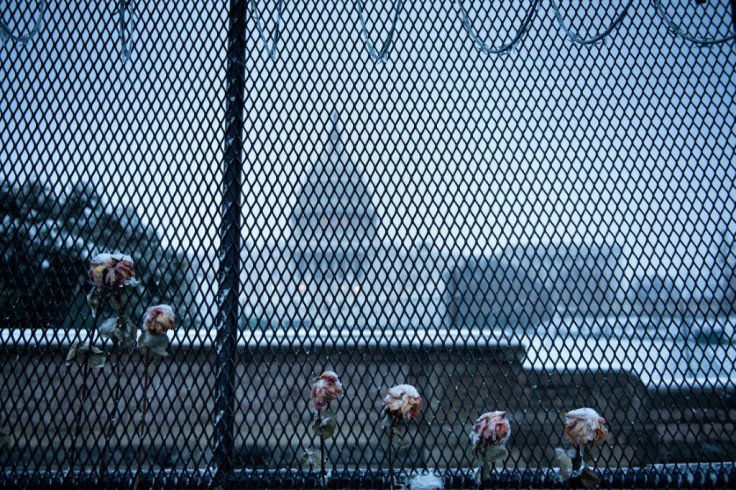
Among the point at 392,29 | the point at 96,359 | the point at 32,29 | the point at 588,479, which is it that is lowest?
the point at 588,479

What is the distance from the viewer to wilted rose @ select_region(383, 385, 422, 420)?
49.1 inches

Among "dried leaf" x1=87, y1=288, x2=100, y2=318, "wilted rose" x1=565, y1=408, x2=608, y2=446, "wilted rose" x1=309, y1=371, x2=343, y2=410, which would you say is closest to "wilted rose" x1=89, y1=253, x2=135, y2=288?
"dried leaf" x1=87, y1=288, x2=100, y2=318

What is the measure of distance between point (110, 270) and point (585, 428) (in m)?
1.21

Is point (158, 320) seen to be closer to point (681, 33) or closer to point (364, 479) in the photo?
point (364, 479)

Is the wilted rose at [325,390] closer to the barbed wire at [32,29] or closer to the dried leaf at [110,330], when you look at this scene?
the dried leaf at [110,330]

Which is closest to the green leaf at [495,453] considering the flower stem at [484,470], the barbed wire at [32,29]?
the flower stem at [484,470]

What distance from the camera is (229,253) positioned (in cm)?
146

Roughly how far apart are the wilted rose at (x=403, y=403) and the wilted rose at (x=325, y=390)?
0.13 meters

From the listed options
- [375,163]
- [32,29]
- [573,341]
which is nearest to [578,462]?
[573,341]

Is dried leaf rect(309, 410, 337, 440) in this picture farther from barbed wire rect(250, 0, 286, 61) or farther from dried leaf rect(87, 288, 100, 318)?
barbed wire rect(250, 0, 286, 61)

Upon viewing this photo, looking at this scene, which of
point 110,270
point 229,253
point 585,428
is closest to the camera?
point 585,428

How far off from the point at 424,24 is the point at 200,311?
117cm

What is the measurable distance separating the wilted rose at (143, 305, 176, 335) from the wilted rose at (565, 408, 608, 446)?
101cm

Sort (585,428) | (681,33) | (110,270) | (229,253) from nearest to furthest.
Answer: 1. (585,428)
2. (110,270)
3. (229,253)
4. (681,33)
